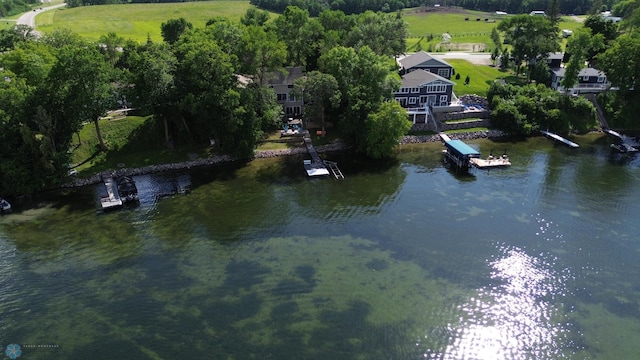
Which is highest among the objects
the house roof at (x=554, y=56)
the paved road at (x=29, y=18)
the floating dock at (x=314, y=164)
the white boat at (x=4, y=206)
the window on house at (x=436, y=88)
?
the paved road at (x=29, y=18)

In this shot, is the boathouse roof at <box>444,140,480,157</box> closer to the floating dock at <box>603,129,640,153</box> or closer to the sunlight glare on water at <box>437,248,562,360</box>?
the sunlight glare on water at <box>437,248,562,360</box>

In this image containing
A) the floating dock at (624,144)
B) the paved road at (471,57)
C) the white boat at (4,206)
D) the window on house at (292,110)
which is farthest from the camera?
the paved road at (471,57)

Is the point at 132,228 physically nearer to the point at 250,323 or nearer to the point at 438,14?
the point at 250,323

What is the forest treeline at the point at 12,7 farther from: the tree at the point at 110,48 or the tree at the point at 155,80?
the tree at the point at 155,80

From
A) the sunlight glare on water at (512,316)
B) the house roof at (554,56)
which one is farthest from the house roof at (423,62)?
the sunlight glare on water at (512,316)

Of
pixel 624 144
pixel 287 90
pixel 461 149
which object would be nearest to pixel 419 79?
pixel 461 149

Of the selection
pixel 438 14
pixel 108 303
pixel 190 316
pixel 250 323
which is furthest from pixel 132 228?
pixel 438 14

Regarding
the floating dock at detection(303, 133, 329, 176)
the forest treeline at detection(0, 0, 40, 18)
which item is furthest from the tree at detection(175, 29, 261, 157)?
the forest treeline at detection(0, 0, 40, 18)
